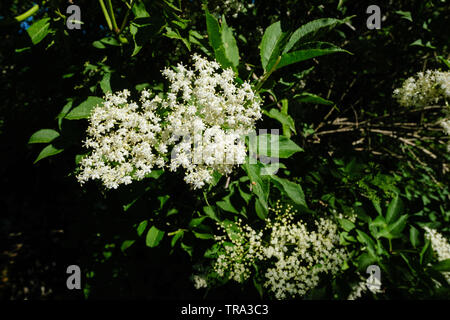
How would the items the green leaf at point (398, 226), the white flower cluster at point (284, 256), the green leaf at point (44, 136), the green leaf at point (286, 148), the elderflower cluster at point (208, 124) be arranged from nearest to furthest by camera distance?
the elderflower cluster at point (208, 124) → the green leaf at point (286, 148) → the green leaf at point (44, 136) → the white flower cluster at point (284, 256) → the green leaf at point (398, 226)

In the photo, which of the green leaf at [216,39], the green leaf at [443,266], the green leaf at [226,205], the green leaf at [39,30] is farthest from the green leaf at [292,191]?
the green leaf at [39,30]

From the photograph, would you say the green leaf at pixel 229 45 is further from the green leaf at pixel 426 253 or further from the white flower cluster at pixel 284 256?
the green leaf at pixel 426 253

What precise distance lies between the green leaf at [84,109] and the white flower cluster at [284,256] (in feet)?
3.88

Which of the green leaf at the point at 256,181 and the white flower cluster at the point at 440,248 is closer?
the green leaf at the point at 256,181

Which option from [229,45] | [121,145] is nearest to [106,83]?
[121,145]

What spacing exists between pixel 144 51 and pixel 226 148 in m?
1.32

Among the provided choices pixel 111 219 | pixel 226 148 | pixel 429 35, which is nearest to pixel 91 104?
pixel 226 148

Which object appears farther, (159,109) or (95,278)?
(95,278)

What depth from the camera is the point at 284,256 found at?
188cm

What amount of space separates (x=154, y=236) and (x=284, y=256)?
100 cm

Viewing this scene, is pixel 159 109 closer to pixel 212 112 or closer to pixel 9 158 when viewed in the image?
pixel 212 112

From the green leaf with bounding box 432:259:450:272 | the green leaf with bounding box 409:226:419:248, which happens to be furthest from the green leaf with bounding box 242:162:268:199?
the green leaf with bounding box 432:259:450:272

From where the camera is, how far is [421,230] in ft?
8.02

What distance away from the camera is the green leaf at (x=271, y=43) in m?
1.46
